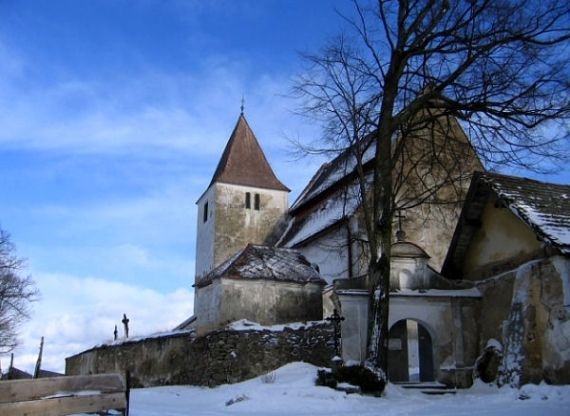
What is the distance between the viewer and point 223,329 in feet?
58.6

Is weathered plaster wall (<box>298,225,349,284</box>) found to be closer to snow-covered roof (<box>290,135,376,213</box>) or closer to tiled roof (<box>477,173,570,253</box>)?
snow-covered roof (<box>290,135,376,213</box>)

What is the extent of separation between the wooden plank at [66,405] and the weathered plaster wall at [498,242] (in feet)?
33.8

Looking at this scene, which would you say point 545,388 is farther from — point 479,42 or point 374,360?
point 479,42

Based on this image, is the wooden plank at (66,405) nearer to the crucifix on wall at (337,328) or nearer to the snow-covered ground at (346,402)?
the snow-covered ground at (346,402)

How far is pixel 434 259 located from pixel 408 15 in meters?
12.1

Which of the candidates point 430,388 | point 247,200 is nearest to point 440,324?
point 430,388

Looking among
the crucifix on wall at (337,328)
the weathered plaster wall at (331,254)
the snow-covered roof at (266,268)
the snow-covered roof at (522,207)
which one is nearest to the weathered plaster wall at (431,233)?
the weathered plaster wall at (331,254)

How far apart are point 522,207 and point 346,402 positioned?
20.8ft

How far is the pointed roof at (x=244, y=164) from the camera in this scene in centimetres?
4050

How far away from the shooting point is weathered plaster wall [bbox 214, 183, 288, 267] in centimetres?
3838

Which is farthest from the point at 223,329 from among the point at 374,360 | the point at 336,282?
the point at 374,360

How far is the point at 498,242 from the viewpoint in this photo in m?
16.1

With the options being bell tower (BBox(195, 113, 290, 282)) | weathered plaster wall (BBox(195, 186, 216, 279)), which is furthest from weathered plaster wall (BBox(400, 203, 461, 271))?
weathered plaster wall (BBox(195, 186, 216, 279))

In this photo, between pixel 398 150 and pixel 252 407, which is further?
pixel 398 150
